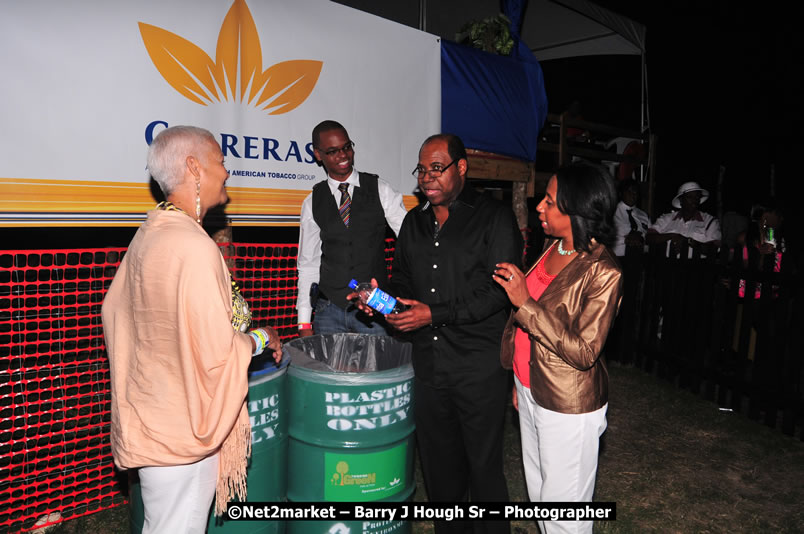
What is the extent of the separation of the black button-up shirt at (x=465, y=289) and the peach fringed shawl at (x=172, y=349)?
Result: 3.67 feet

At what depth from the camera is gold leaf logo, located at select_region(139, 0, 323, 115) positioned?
341cm

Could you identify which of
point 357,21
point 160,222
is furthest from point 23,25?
point 357,21

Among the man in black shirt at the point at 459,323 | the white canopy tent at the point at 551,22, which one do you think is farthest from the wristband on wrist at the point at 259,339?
the white canopy tent at the point at 551,22

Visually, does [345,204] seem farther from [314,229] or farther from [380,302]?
[380,302]

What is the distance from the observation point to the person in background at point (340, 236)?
3473mm

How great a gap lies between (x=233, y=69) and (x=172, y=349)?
8.89ft

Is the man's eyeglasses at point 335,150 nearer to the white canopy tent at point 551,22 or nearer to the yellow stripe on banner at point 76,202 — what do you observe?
the yellow stripe on banner at point 76,202

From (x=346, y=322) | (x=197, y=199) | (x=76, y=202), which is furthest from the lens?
(x=346, y=322)

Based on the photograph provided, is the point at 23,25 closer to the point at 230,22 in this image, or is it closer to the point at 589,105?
the point at 230,22

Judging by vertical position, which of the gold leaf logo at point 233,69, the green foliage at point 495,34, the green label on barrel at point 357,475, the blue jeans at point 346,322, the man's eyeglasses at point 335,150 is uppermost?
the green foliage at point 495,34

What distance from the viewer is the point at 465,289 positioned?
264cm

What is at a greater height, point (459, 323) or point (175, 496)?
point (459, 323)

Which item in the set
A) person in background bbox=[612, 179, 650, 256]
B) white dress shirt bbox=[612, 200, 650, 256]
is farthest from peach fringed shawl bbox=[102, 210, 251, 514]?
white dress shirt bbox=[612, 200, 650, 256]

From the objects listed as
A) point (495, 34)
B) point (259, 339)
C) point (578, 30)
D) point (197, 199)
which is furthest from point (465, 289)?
point (578, 30)
